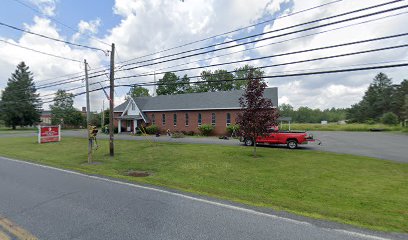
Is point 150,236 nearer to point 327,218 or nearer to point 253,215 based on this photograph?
point 253,215

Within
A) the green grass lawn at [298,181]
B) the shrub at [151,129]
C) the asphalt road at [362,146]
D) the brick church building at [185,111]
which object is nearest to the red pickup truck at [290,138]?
the asphalt road at [362,146]

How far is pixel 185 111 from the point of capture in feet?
113

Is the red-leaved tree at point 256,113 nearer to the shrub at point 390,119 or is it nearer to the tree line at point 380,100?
the shrub at point 390,119

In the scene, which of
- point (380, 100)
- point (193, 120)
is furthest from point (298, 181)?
point (380, 100)

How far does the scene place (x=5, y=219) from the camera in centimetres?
492

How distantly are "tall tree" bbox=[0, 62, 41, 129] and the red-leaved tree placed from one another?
57.4m

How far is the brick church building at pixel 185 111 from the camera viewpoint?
31609mm

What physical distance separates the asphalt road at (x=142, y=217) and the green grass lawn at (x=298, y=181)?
704 mm

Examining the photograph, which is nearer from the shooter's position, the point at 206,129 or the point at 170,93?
the point at 206,129

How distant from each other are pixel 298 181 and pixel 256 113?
5.89m

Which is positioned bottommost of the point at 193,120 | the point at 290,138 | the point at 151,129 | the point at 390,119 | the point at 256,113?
the point at 290,138

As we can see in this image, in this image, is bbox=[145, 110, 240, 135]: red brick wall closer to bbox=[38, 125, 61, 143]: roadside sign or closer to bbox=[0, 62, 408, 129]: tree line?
bbox=[0, 62, 408, 129]: tree line

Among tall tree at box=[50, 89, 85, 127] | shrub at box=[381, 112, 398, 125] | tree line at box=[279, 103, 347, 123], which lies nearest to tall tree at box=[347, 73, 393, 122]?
shrub at box=[381, 112, 398, 125]

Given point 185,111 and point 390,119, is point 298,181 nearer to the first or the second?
point 185,111
